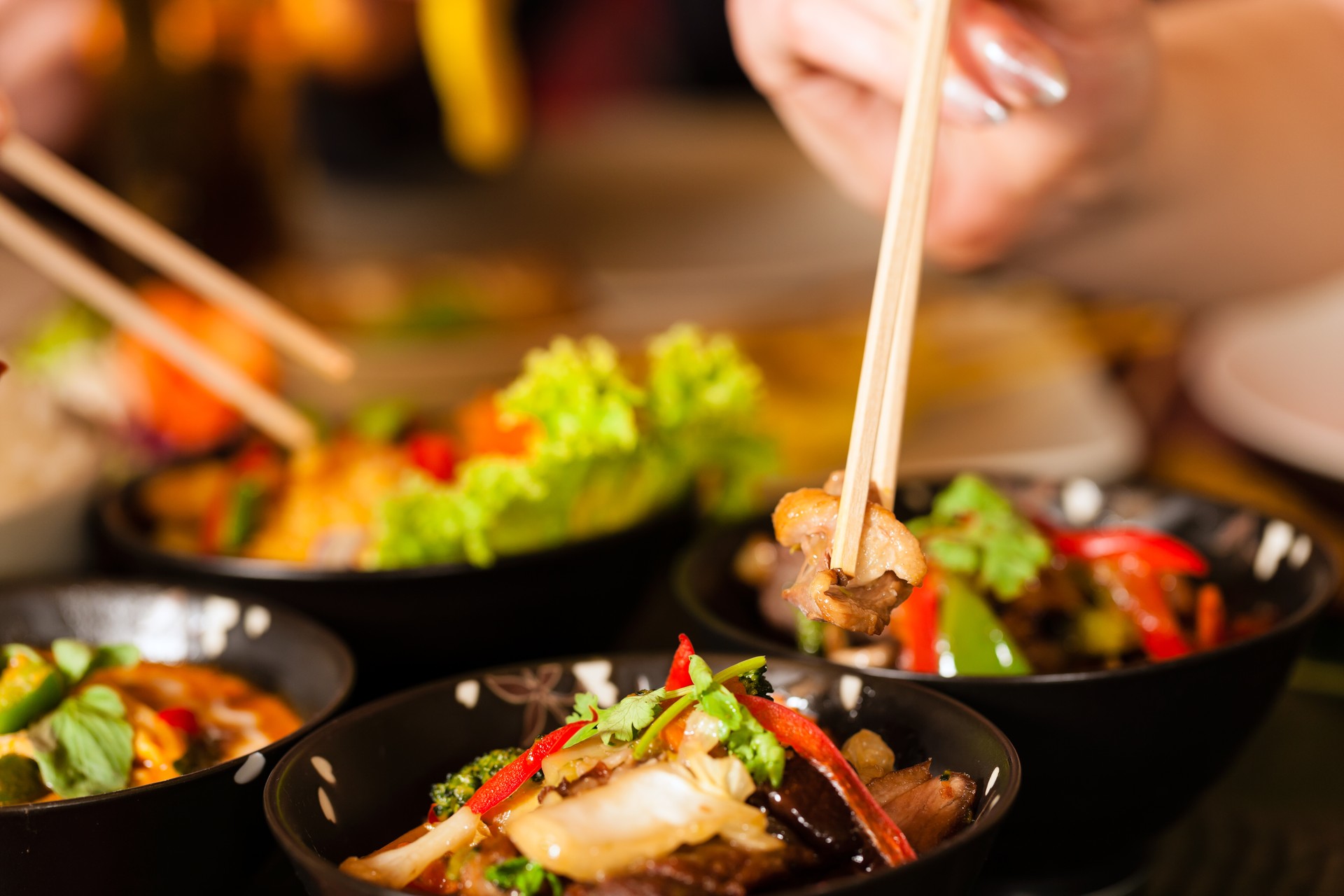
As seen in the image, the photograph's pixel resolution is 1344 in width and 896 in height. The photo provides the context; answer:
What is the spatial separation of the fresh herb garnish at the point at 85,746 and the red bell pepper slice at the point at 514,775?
0.40 m

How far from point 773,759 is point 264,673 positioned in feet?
2.42

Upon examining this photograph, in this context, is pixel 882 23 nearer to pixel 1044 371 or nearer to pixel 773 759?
pixel 773 759

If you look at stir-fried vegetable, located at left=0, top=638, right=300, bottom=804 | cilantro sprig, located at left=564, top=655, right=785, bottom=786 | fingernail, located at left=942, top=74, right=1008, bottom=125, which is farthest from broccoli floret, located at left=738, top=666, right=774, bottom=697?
fingernail, located at left=942, top=74, right=1008, bottom=125

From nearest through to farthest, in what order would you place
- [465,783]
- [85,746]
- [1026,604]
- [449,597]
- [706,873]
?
[706,873] < [465,783] < [85,746] < [1026,604] < [449,597]

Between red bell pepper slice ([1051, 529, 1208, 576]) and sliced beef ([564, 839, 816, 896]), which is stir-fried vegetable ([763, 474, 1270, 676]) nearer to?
red bell pepper slice ([1051, 529, 1208, 576])

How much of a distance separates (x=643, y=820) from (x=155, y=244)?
1.24 m

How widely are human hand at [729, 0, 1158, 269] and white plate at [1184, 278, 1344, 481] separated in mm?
488

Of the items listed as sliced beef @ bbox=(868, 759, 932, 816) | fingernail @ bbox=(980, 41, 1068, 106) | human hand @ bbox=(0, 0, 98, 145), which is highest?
fingernail @ bbox=(980, 41, 1068, 106)

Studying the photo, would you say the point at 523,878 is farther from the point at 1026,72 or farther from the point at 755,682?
the point at 1026,72

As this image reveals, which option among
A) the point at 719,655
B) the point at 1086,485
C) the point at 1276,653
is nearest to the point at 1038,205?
the point at 1086,485

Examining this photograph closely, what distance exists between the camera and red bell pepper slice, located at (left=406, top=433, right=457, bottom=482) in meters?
1.93

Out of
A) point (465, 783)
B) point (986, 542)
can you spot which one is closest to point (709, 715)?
point (465, 783)

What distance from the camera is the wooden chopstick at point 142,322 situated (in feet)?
5.91

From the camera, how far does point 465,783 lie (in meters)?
1.13
